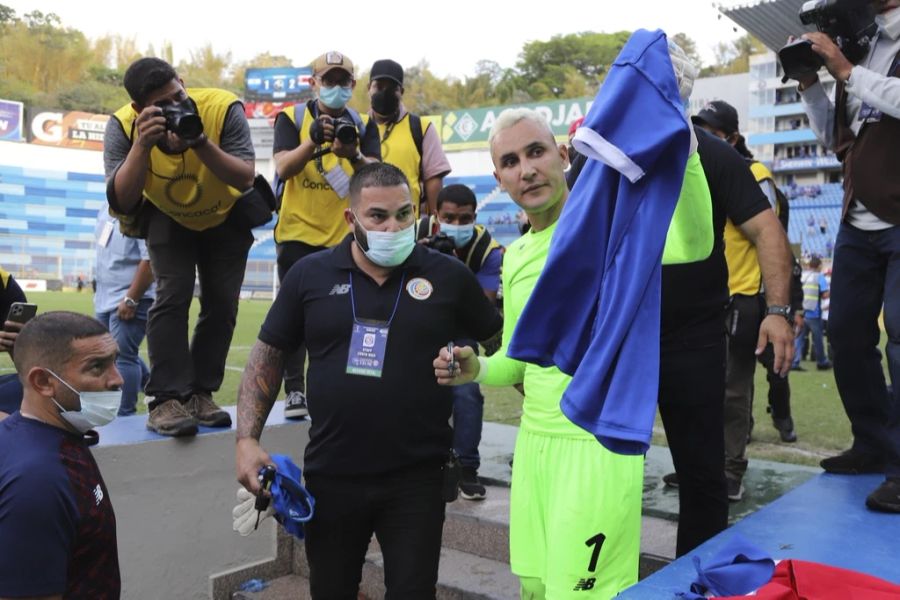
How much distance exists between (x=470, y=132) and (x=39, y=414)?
48714 millimetres

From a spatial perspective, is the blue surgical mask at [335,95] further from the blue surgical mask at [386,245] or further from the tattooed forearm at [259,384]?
the tattooed forearm at [259,384]

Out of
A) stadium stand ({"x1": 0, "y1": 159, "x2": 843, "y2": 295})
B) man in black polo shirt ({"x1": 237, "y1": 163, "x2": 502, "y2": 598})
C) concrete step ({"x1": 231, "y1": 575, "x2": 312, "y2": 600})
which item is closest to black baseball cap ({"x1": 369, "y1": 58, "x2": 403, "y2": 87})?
man in black polo shirt ({"x1": 237, "y1": 163, "x2": 502, "y2": 598})

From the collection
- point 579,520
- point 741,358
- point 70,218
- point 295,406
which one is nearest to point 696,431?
point 579,520

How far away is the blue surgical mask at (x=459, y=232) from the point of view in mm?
4488

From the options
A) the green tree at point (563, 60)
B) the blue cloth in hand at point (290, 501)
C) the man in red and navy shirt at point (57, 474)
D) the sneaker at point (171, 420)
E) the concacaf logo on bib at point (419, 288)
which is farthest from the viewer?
the green tree at point (563, 60)

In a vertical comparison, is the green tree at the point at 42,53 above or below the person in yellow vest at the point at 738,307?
above

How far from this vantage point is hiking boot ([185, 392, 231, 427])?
14.0ft

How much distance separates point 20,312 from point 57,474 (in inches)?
54.0

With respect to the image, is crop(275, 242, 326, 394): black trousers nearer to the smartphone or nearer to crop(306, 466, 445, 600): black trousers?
the smartphone

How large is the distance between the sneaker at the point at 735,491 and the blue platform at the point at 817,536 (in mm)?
653

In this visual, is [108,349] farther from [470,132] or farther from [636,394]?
[470,132]

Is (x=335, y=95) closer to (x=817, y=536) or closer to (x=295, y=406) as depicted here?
(x=295, y=406)

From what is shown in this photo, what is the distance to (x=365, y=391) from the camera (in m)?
2.75

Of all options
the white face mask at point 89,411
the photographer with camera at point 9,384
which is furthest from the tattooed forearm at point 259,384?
the photographer with camera at point 9,384
